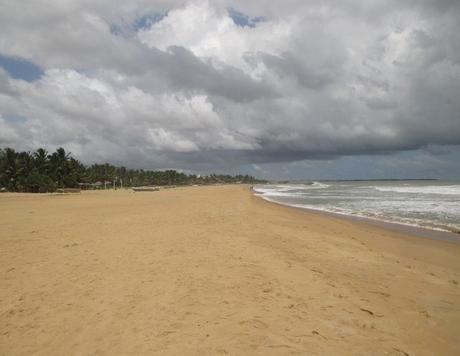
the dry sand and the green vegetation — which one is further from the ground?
the green vegetation

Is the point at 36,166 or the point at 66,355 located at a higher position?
the point at 36,166

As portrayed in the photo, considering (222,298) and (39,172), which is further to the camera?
(39,172)

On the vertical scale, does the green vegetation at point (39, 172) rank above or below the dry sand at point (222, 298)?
above

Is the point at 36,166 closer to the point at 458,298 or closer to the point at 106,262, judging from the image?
the point at 106,262

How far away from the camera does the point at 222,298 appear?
5664 millimetres

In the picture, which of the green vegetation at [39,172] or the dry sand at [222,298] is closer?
the dry sand at [222,298]

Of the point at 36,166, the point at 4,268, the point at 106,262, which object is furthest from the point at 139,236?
the point at 36,166

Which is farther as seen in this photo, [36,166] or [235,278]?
[36,166]

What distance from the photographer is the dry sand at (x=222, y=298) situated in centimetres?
436

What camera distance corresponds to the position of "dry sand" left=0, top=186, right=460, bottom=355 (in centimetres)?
436

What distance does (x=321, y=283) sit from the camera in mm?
6562

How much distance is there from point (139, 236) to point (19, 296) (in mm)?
5384

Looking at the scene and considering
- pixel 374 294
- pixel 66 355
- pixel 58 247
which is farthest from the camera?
pixel 58 247

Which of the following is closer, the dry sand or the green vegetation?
the dry sand
